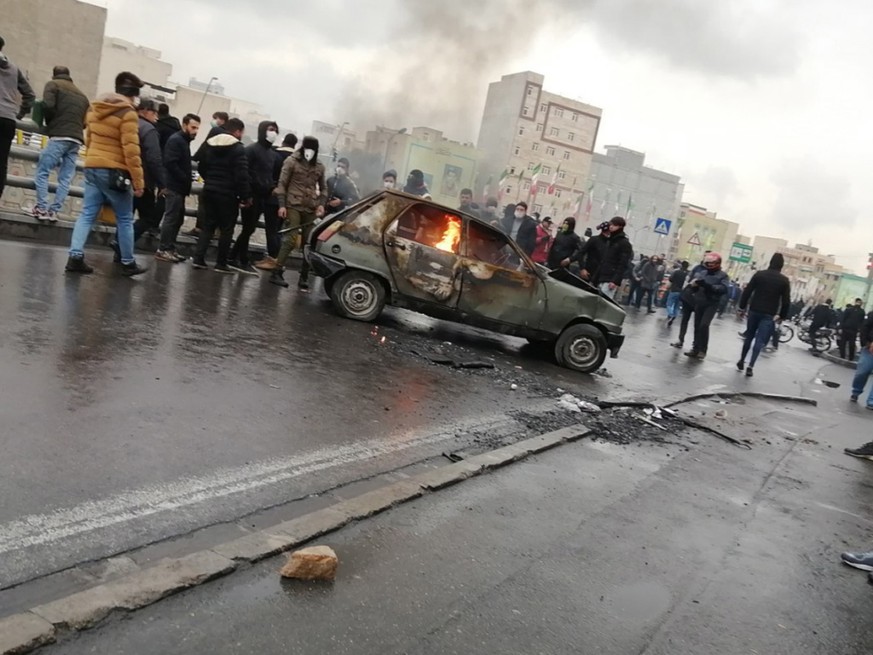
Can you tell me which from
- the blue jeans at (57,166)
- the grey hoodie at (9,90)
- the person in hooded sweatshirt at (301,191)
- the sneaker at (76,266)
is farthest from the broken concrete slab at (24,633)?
the blue jeans at (57,166)

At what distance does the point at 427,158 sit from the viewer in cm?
4222

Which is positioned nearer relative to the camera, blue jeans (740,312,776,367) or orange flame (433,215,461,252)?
orange flame (433,215,461,252)

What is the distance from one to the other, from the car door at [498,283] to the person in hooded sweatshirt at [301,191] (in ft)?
8.46

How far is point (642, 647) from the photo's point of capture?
2.93 metres

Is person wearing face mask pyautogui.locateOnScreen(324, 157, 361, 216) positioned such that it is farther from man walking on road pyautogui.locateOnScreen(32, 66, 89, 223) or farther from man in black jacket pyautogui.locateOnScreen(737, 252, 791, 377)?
man in black jacket pyautogui.locateOnScreen(737, 252, 791, 377)

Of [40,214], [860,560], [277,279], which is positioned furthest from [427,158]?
[860,560]

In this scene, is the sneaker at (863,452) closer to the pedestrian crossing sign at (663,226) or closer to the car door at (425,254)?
the car door at (425,254)

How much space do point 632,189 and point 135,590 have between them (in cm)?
9355

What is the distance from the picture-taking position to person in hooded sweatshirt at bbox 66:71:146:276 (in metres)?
7.73

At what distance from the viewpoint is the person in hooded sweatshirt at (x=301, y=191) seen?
9789mm

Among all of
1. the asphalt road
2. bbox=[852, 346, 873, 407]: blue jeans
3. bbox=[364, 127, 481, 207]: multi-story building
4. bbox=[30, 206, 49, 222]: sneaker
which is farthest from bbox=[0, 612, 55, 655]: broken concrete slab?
bbox=[364, 127, 481, 207]: multi-story building

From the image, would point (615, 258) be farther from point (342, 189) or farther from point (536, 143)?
point (536, 143)

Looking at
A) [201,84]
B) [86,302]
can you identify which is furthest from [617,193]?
[86,302]

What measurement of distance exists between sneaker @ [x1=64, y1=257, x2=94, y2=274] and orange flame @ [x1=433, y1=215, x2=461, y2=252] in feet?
13.0
